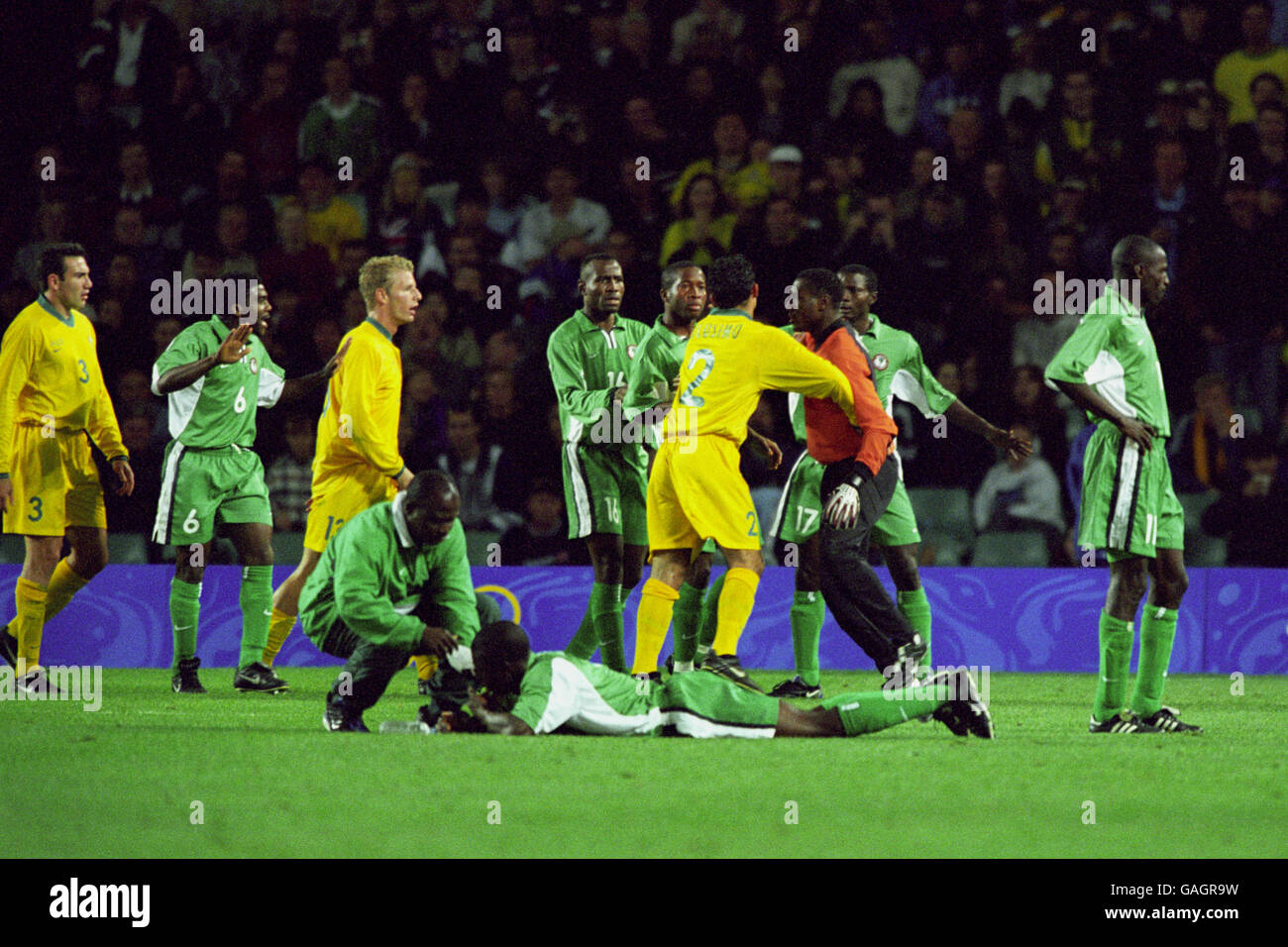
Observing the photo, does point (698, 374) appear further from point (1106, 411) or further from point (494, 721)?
point (494, 721)

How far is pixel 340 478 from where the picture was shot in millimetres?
8164

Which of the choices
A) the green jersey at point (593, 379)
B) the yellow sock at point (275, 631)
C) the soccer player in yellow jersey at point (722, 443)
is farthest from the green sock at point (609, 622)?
the yellow sock at point (275, 631)

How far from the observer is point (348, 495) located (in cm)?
812

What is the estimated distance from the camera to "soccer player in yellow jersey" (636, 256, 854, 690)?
7.66 metres

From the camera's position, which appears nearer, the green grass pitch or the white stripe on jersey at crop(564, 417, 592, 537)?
the green grass pitch

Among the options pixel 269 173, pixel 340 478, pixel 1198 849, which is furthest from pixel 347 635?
pixel 269 173

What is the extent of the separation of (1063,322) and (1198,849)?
8728mm

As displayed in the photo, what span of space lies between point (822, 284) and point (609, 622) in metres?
2.27

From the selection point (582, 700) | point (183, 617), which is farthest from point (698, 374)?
point (183, 617)

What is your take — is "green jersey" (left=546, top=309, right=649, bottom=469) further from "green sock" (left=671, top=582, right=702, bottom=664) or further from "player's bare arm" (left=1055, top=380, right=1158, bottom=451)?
"player's bare arm" (left=1055, top=380, right=1158, bottom=451)

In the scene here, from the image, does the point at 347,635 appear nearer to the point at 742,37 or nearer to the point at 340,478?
the point at 340,478

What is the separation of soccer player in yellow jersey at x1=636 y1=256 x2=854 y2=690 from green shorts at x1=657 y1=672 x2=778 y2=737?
1.35 m

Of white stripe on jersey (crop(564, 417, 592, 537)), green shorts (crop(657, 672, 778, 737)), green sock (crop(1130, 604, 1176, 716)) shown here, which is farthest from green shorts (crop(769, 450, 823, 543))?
green shorts (crop(657, 672, 778, 737))

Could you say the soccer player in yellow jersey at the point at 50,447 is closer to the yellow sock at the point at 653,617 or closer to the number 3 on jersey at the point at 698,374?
the yellow sock at the point at 653,617
